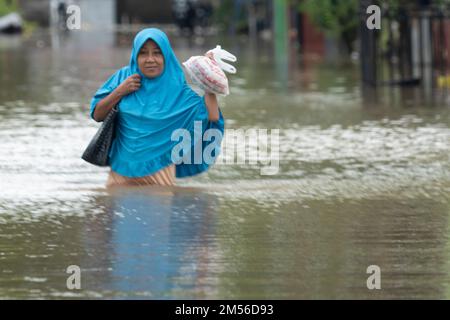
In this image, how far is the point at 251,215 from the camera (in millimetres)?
10617

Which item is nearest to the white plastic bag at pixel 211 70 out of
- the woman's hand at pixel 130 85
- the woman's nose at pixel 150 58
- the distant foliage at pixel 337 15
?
the woman's nose at pixel 150 58

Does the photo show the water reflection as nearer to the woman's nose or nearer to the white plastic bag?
the white plastic bag

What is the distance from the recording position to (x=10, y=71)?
29.5 meters

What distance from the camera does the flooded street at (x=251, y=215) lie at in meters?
8.13

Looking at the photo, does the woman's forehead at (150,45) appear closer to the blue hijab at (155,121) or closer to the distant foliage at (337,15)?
the blue hijab at (155,121)

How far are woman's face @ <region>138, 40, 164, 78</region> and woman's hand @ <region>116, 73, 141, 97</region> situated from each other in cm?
7

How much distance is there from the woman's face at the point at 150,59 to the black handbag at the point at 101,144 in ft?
1.29

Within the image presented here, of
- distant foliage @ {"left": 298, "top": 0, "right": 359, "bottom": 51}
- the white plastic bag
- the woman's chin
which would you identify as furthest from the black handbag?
distant foliage @ {"left": 298, "top": 0, "right": 359, "bottom": 51}

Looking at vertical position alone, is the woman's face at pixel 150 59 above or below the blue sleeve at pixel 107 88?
above

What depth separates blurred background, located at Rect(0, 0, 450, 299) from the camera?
27.0 ft

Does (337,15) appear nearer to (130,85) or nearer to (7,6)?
(130,85)

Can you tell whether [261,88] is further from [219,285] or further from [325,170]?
[219,285]

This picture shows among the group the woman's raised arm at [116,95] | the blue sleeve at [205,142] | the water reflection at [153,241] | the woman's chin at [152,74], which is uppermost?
the woman's chin at [152,74]
